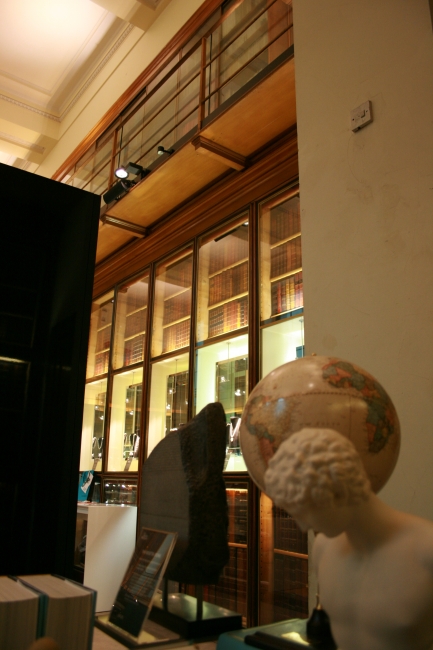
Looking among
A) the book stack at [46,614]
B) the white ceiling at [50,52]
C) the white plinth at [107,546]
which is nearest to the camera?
the book stack at [46,614]

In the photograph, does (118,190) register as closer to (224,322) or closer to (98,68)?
(224,322)

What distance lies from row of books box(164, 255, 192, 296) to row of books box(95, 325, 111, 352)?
4.56ft

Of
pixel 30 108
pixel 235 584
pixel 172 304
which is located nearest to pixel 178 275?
pixel 172 304

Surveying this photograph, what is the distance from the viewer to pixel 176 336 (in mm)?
5434

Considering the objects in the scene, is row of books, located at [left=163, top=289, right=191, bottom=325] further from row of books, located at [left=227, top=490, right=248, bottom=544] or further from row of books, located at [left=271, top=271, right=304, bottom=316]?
row of books, located at [left=227, top=490, right=248, bottom=544]

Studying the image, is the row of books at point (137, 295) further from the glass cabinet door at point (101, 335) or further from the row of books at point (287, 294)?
the row of books at point (287, 294)

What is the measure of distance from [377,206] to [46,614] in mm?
1845

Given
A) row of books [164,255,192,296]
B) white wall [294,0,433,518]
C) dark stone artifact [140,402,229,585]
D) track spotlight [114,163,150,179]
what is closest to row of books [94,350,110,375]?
row of books [164,255,192,296]

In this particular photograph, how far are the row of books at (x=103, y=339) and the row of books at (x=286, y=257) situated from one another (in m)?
3.03

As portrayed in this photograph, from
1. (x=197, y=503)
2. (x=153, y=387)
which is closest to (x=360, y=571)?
(x=197, y=503)

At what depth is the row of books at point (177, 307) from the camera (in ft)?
17.7

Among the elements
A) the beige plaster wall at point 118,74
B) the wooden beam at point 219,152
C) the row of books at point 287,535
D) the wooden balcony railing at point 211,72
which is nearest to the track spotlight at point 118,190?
the wooden balcony railing at point 211,72

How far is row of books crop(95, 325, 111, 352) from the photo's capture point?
6812mm

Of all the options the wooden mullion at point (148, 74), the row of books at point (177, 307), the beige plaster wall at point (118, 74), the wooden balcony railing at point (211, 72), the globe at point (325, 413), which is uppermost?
the beige plaster wall at point (118, 74)
